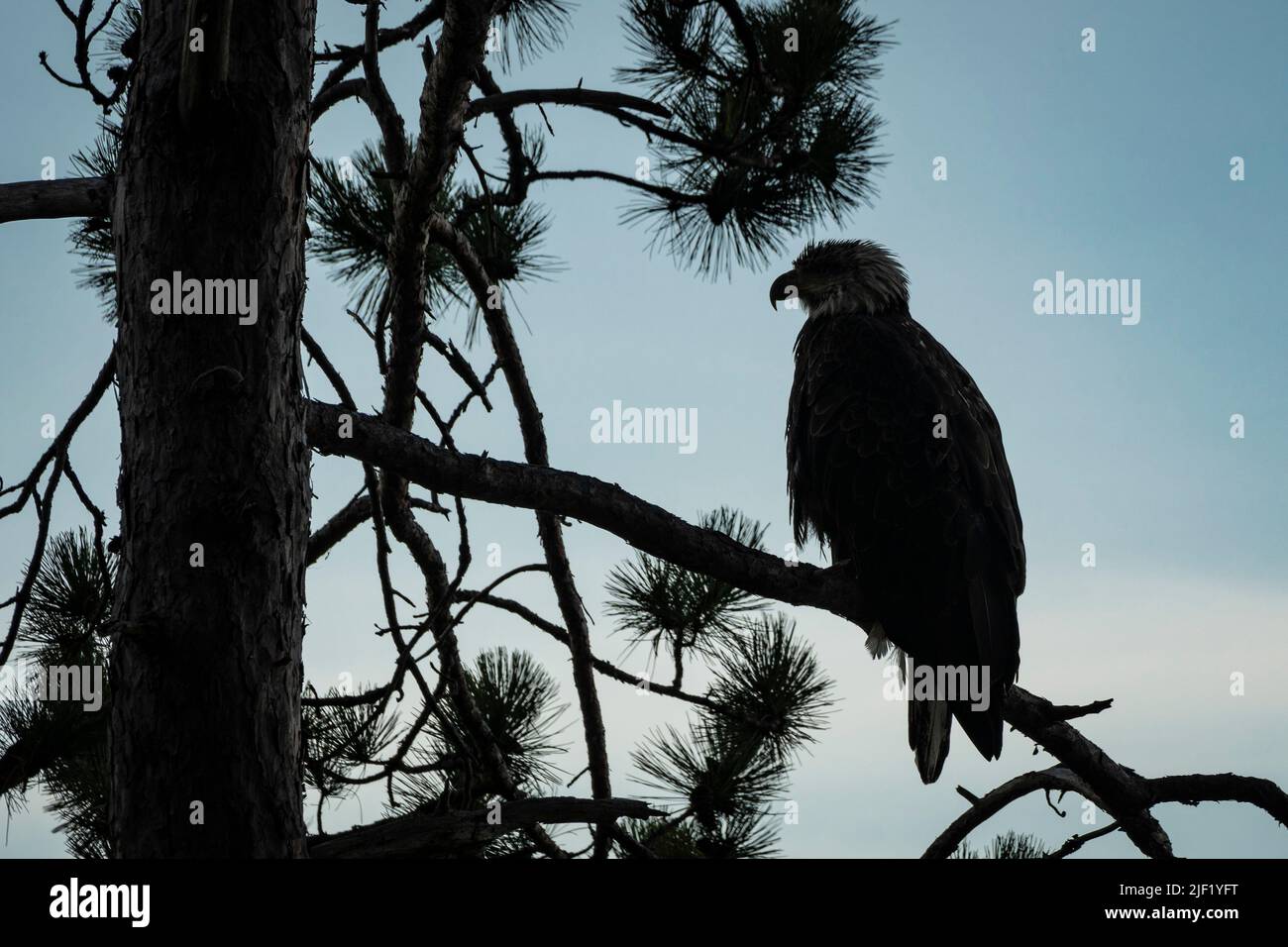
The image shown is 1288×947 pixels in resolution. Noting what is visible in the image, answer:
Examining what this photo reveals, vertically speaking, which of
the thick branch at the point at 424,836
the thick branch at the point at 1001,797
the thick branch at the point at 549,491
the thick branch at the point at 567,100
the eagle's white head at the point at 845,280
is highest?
the thick branch at the point at 567,100

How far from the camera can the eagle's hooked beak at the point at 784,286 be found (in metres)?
5.48

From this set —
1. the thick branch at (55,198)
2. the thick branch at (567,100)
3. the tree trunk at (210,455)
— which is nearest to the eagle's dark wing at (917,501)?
the thick branch at (567,100)

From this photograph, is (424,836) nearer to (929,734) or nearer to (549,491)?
A: (549,491)

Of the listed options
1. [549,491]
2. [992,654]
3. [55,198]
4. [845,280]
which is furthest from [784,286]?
[55,198]

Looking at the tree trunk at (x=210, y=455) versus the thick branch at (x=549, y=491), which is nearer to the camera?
the tree trunk at (x=210, y=455)

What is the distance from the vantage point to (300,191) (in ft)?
8.23

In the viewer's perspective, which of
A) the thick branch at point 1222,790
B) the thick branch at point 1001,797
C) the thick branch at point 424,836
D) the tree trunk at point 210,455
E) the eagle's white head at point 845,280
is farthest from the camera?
the eagle's white head at point 845,280

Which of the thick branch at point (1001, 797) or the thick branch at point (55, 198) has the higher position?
the thick branch at point (55, 198)

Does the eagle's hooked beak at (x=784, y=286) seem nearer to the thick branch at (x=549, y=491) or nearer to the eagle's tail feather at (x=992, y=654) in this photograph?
the eagle's tail feather at (x=992, y=654)

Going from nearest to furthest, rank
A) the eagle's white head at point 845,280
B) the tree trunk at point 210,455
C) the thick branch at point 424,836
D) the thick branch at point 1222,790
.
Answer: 1. the tree trunk at point 210,455
2. the thick branch at point 424,836
3. the thick branch at point 1222,790
4. the eagle's white head at point 845,280

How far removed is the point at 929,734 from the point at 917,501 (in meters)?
0.90

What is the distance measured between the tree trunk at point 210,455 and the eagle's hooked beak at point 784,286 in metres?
3.36
